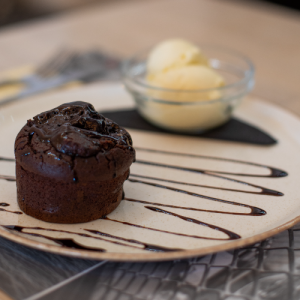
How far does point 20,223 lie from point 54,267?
0.62 feet

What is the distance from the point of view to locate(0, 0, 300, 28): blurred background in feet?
16.0

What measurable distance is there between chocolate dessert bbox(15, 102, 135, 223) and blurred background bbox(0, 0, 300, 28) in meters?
4.24

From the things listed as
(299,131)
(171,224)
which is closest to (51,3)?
(299,131)

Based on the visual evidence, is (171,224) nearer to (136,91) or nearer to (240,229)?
(240,229)

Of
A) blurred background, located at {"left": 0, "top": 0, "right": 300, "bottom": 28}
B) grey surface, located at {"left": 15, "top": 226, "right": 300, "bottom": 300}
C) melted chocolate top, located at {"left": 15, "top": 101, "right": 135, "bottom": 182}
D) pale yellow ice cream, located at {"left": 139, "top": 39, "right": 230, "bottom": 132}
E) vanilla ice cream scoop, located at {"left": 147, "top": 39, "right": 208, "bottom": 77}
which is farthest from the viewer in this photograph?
blurred background, located at {"left": 0, "top": 0, "right": 300, "bottom": 28}

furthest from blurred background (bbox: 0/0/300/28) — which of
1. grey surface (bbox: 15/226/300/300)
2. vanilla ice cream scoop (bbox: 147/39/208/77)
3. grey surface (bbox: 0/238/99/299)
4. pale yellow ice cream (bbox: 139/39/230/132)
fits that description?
grey surface (bbox: 15/226/300/300)

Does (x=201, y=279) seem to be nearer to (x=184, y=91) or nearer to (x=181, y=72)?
(x=184, y=91)

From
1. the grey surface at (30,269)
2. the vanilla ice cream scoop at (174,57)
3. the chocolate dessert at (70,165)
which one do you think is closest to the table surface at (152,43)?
the grey surface at (30,269)

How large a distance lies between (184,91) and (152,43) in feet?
4.25

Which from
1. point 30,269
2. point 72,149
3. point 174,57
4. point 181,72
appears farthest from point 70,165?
point 174,57

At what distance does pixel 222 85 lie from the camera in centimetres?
167

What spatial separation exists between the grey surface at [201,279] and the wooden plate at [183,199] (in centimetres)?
5

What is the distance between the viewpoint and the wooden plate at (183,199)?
0.98 m

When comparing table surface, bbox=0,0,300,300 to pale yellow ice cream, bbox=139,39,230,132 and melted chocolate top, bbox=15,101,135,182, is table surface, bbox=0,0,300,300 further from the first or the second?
pale yellow ice cream, bbox=139,39,230,132
